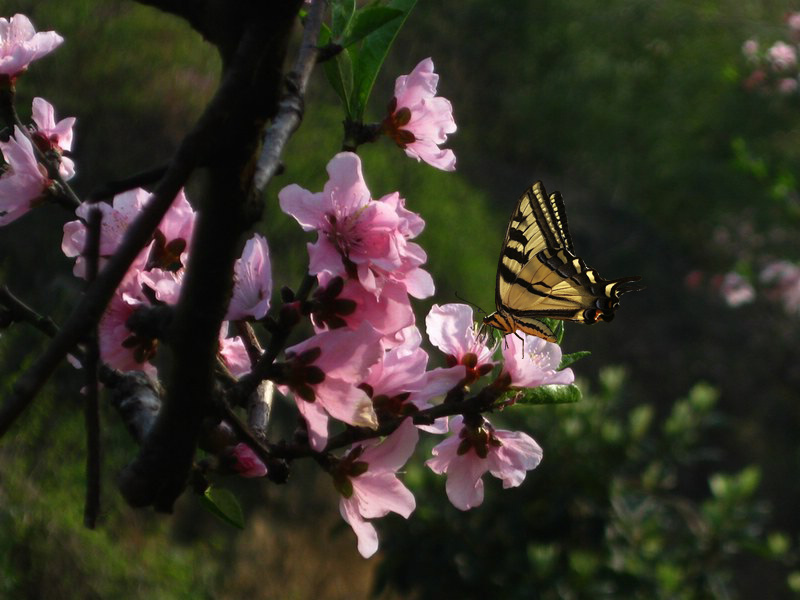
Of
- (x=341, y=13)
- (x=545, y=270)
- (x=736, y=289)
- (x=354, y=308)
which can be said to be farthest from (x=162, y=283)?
(x=736, y=289)

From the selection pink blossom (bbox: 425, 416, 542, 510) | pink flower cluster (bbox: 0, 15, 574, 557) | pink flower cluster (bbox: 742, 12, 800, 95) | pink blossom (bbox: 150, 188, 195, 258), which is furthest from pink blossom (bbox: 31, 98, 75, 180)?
pink flower cluster (bbox: 742, 12, 800, 95)

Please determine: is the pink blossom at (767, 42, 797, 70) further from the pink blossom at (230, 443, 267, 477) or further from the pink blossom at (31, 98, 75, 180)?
the pink blossom at (230, 443, 267, 477)

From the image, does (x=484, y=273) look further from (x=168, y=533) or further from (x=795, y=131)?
(x=795, y=131)

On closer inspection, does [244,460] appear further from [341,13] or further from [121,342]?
[341,13]

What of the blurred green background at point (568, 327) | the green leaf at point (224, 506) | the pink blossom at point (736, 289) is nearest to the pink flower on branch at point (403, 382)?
the green leaf at point (224, 506)

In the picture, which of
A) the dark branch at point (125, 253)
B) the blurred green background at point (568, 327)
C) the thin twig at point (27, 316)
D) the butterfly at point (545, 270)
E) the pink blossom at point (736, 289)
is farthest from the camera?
the pink blossom at point (736, 289)

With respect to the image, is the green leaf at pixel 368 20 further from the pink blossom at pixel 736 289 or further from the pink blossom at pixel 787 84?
the pink blossom at pixel 736 289
